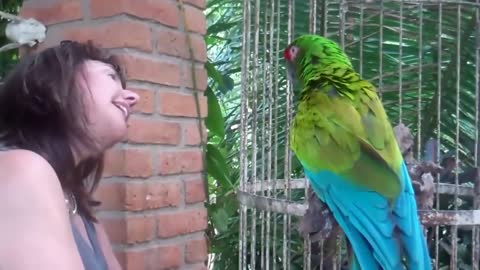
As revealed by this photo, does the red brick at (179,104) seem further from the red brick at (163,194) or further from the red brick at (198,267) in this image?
the red brick at (198,267)

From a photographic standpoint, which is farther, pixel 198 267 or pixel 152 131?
pixel 198 267

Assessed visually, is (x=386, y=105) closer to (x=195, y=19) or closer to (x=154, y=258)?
(x=195, y=19)

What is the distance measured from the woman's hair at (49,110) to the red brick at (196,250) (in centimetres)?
44

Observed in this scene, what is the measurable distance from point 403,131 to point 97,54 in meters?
0.45

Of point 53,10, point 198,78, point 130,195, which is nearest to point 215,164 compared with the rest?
point 198,78

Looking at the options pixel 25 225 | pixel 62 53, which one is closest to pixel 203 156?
pixel 62 53

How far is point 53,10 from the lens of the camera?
3.34 feet

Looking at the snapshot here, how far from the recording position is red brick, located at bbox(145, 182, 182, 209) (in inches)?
39.5

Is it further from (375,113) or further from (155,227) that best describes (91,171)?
(375,113)

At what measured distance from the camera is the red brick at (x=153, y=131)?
0.97 meters

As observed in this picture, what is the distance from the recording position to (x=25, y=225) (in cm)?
54

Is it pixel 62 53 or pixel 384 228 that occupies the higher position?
pixel 62 53

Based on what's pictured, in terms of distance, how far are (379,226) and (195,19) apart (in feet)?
1.61

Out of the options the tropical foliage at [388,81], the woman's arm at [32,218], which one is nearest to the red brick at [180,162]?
the tropical foliage at [388,81]
